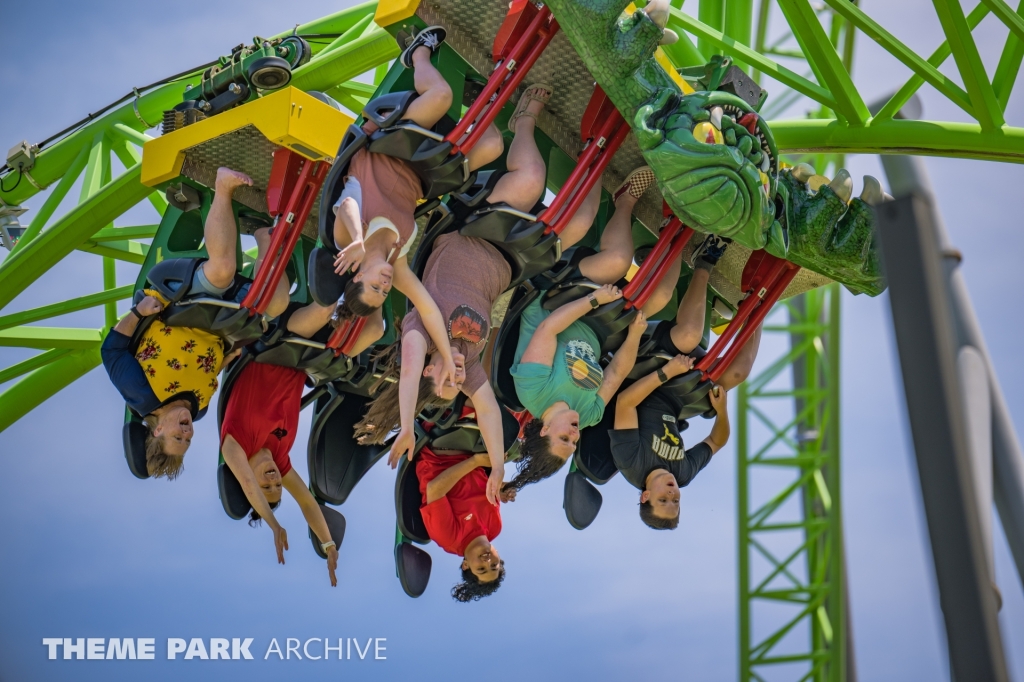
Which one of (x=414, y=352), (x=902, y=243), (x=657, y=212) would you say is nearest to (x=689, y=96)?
(x=657, y=212)

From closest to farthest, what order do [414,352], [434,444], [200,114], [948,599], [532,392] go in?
[948,599], [414,352], [532,392], [200,114], [434,444]

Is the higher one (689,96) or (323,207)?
(689,96)

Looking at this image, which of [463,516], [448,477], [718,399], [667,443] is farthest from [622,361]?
[463,516]

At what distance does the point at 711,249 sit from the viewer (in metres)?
7.13

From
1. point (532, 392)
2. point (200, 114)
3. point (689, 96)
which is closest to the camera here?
point (689, 96)

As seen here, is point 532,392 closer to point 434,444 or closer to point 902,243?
point 434,444

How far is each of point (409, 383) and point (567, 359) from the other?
126 cm

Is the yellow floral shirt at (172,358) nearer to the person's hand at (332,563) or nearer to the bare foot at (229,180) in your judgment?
the bare foot at (229,180)

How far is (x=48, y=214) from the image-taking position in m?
8.26

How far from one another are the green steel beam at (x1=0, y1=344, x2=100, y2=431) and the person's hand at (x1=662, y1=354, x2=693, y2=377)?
4.74 metres

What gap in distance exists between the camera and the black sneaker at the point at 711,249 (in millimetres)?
7098

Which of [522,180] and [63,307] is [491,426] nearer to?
[522,180]

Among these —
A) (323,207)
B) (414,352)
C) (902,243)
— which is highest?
(323,207)

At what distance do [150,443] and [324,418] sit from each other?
48.4 inches
